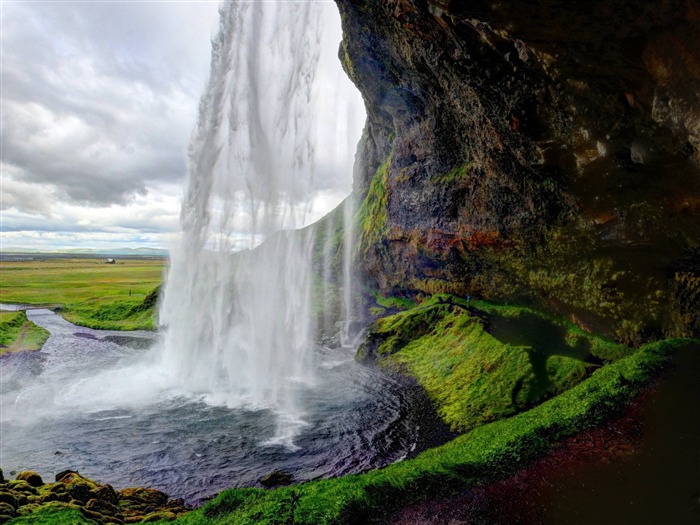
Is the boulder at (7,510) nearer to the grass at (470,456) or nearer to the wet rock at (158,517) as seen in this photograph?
the grass at (470,456)

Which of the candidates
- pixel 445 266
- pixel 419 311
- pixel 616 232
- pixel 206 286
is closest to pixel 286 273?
pixel 206 286

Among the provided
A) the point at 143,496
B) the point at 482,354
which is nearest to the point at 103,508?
the point at 143,496

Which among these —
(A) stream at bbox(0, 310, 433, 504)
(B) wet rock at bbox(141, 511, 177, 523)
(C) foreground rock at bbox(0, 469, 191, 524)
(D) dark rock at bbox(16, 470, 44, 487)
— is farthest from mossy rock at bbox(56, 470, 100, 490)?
(B) wet rock at bbox(141, 511, 177, 523)

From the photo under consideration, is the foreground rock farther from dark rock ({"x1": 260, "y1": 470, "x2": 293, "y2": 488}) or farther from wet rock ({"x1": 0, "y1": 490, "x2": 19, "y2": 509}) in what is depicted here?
dark rock ({"x1": 260, "y1": 470, "x2": 293, "y2": 488})

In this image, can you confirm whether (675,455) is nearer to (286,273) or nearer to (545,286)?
(545,286)

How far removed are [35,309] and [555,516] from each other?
6175 cm

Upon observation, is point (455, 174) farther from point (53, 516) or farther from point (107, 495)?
point (53, 516)

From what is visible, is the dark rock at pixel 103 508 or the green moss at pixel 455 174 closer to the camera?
the dark rock at pixel 103 508

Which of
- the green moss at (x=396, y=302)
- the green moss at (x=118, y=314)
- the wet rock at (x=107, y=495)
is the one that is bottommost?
the green moss at (x=118, y=314)

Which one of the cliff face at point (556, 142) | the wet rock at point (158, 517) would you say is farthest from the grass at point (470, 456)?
the cliff face at point (556, 142)

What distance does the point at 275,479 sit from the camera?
39.7 feet

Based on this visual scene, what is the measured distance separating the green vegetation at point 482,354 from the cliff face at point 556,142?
5.05 feet

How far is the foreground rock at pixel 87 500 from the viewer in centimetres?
866

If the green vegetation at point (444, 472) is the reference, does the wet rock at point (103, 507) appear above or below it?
below
